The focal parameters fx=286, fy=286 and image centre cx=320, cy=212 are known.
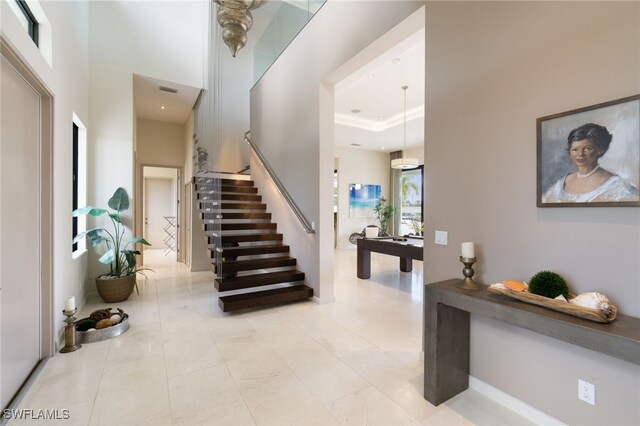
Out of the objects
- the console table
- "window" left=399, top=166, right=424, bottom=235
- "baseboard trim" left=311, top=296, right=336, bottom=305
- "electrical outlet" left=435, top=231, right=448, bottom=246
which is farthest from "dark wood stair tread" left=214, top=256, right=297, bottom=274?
"window" left=399, top=166, right=424, bottom=235

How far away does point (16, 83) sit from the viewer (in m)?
2.21

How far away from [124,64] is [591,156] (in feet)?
21.1

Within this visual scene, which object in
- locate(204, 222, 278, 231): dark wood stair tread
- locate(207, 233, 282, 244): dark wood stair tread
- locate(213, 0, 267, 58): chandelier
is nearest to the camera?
locate(213, 0, 267, 58): chandelier

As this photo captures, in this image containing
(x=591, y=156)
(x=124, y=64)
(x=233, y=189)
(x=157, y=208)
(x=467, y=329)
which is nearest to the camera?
(x=591, y=156)

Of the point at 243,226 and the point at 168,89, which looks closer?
the point at 243,226

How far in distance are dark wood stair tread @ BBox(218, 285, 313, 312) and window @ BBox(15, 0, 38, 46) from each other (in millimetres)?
3310

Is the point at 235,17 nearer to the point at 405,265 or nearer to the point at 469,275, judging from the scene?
the point at 469,275

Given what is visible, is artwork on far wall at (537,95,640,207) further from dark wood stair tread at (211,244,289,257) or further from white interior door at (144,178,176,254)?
white interior door at (144,178,176,254)

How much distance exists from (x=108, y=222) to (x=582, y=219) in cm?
581

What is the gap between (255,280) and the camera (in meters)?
4.16

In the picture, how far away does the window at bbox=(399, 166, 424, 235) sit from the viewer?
10015 mm

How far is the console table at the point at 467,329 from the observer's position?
1.34 metres

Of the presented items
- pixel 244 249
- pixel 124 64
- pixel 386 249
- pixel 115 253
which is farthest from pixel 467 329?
pixel 124 64

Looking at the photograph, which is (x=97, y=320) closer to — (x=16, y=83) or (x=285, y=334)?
(x=285, y=334)
